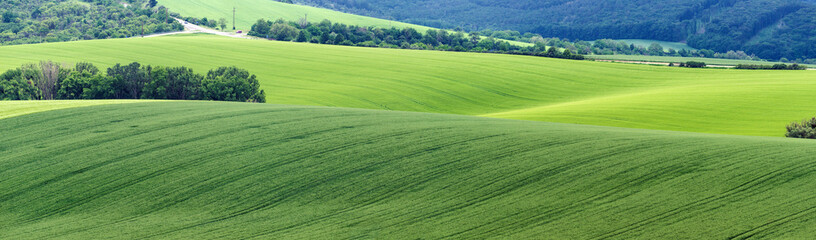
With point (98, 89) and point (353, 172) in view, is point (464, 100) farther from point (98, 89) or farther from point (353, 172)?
point (353, 172)

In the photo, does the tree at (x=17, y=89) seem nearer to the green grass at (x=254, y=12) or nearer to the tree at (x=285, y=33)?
the tree at (x=285, y=33)

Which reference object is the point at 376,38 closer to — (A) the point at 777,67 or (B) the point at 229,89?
(A) the point at 777,67

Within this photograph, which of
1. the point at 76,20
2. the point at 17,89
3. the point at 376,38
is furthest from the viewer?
the point at 76,20

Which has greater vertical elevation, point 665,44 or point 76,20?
point 665,44

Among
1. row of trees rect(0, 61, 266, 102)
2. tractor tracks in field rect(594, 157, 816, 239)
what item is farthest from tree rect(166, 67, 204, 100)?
tractor tracks in field rect(594, 157, 816, 239)

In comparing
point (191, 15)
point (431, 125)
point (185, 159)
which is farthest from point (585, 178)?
point (191, 15)

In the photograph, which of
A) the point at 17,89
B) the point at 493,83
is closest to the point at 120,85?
the point at 17,89
